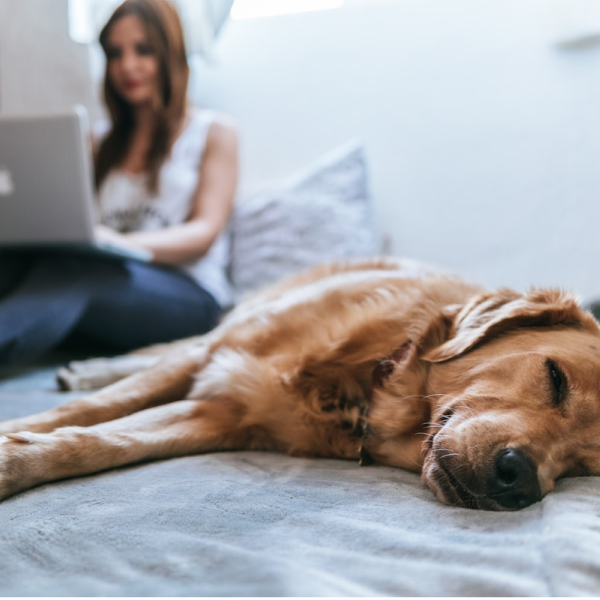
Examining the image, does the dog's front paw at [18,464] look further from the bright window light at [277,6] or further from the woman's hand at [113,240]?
the bright window light at [277,6]

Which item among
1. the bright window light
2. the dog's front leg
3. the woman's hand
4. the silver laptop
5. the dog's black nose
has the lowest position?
the dog's front leg

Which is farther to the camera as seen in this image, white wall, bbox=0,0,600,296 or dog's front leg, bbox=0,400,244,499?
white wall, bbox=0,0,600,296

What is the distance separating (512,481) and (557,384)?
0.91 ft

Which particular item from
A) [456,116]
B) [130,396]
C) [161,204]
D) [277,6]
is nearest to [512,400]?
[130,396]

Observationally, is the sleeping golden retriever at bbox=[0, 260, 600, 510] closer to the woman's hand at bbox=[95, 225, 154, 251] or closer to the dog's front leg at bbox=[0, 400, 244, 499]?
the dog's front leg at bbox=[0, 400, 244, 499]

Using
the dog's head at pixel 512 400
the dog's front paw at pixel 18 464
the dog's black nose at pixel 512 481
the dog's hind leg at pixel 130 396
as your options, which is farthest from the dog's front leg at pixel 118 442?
the dog's black nose at pixel 512 481

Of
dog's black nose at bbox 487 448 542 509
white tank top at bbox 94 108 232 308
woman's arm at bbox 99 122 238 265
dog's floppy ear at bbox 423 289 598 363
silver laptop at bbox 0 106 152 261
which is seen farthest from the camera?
white tank top at bbox 94 108 232 308

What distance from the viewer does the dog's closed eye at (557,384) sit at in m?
1.27

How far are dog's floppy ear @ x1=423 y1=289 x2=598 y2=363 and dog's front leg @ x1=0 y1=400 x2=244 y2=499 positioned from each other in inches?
21.1

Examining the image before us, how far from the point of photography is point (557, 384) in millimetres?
1296

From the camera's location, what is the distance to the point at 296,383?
1.55 metres

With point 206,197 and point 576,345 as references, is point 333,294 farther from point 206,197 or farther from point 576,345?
point 206,197

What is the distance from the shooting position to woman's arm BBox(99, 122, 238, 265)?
109 inches

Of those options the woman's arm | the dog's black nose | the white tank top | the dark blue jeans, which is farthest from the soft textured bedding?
the white tank top
